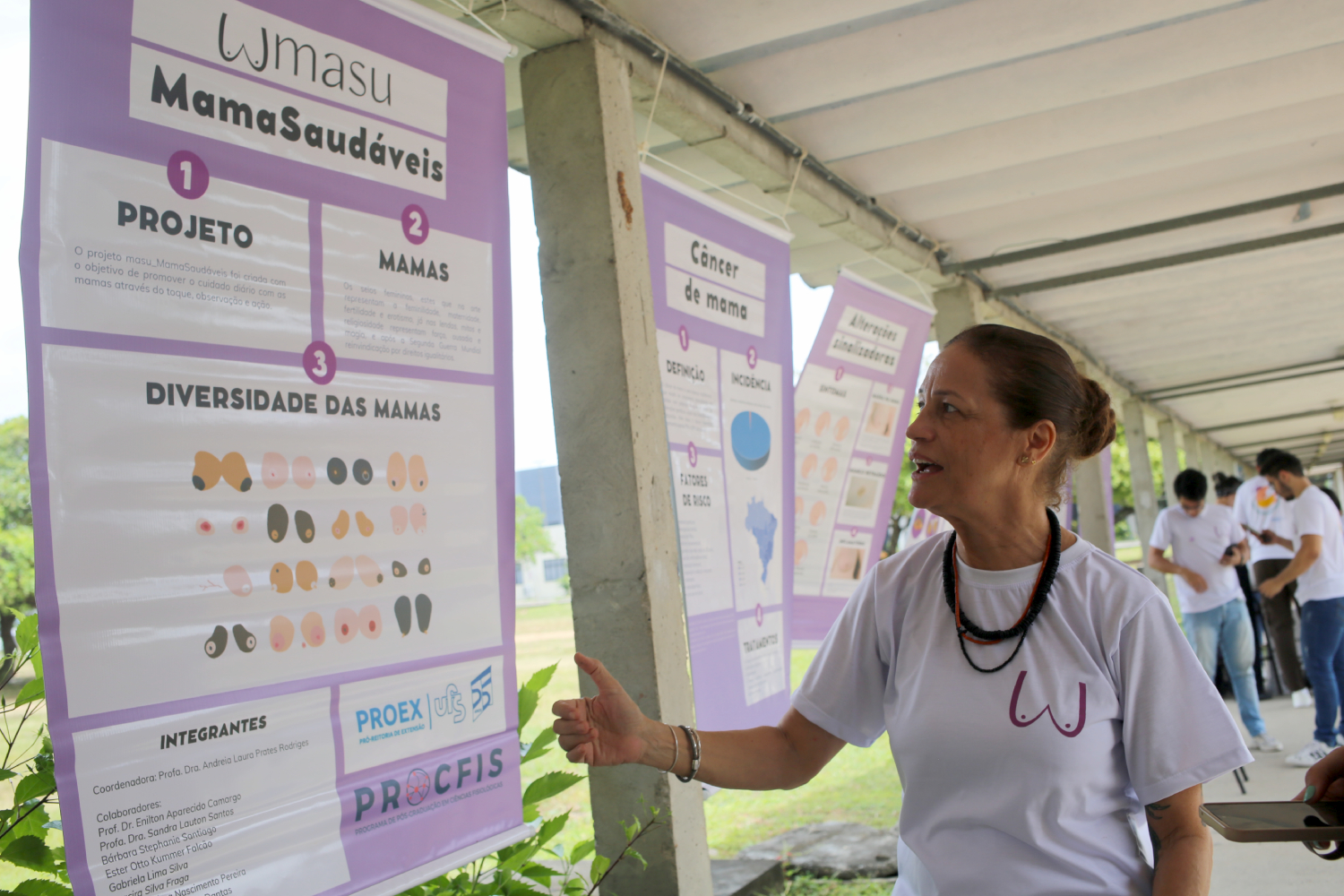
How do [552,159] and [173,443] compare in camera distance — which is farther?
[552,159]

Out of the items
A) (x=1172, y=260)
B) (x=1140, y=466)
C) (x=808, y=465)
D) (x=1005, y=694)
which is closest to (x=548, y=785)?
(x=1005, y=694)

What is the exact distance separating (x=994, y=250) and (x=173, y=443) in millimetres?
5546

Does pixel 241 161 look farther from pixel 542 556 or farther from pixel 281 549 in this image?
pixel 542 556

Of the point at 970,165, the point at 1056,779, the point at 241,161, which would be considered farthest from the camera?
the point at 970,165

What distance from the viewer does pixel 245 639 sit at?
1.97 metres

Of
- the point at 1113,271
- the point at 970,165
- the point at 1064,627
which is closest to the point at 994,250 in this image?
the point at 1113,271

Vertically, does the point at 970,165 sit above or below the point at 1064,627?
above

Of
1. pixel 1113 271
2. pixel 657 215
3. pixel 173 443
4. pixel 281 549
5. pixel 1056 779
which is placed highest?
pixel 1113 271

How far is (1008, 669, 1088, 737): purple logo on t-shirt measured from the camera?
65.0 inches

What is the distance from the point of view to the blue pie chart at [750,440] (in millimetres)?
3688

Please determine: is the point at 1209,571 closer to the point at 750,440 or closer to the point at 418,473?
the point at 750,440

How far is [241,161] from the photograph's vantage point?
2.05 meters

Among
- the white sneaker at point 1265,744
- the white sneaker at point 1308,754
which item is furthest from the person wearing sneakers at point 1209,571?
the white sneaker at point 1308,754

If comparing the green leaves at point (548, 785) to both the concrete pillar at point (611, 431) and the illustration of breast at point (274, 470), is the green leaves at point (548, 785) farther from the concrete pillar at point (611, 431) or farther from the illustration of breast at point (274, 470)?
the illustration of breast at point (274, 470)
